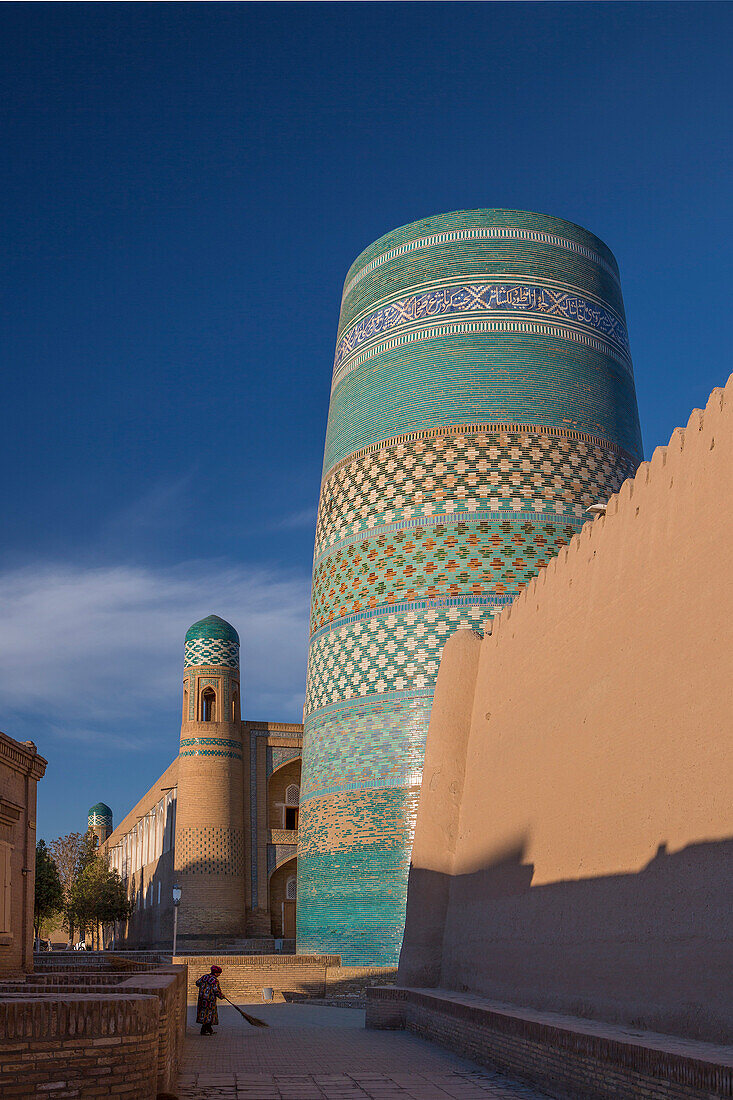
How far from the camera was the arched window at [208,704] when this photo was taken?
21844 mm

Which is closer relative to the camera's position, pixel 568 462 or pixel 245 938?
pixel 568 462

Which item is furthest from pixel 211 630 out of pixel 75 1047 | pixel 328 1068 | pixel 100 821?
pixel 100 821

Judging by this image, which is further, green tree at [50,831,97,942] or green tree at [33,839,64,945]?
green tree at [50,831,97,942]

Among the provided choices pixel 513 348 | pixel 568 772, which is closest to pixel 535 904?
pixel 568 772

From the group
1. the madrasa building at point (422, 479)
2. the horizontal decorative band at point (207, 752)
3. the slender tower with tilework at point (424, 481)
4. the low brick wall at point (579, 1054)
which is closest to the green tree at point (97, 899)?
the horizontal decorative band at point (207, 752)

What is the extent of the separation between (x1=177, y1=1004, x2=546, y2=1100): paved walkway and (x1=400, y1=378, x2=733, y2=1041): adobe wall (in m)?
0.67

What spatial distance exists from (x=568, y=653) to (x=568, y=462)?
5.83 meters

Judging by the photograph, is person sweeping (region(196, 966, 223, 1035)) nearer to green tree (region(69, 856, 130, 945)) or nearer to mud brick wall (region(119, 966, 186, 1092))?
mud brick wall (region(119, 966, 186, 1092))

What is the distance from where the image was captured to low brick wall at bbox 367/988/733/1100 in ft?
12.9

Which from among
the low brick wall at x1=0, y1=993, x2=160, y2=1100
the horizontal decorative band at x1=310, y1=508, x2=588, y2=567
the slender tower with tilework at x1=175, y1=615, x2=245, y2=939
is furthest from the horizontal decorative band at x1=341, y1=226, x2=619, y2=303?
the low brick wall at x1=0, y1=993, x2=160, y2=1100

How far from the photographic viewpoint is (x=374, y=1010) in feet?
29.2

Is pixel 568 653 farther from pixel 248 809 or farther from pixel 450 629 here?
pixel 248 809

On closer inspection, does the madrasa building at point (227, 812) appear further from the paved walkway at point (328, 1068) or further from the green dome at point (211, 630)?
the paved walkway at point (328, 1068)

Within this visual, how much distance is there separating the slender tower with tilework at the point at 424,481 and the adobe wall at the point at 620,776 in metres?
2.78
